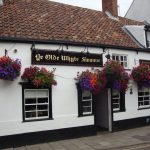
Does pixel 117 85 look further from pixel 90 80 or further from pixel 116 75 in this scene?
pixel 90 80

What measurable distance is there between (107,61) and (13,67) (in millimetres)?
5462

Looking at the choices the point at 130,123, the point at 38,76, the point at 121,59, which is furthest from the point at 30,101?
the point at 130,123

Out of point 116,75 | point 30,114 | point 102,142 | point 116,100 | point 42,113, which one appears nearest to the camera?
point 30,114

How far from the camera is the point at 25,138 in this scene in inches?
506

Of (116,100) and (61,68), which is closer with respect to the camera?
(61,68)

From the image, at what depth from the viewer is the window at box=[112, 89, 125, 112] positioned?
1675 centimetres

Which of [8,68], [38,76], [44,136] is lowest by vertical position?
[44,136]

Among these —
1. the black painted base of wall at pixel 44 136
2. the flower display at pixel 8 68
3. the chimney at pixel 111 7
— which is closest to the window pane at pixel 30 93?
the flower display at pixel 8 68

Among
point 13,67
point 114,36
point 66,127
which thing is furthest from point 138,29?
point 13,67

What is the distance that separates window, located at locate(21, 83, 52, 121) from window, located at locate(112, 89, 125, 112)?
14.6 feet

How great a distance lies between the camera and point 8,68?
12.0 m

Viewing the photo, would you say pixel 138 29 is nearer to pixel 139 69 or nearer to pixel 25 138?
pixel 139 69

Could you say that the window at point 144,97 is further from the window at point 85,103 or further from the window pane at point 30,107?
the window pane at point 30,107

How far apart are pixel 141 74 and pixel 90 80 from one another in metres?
3.78
